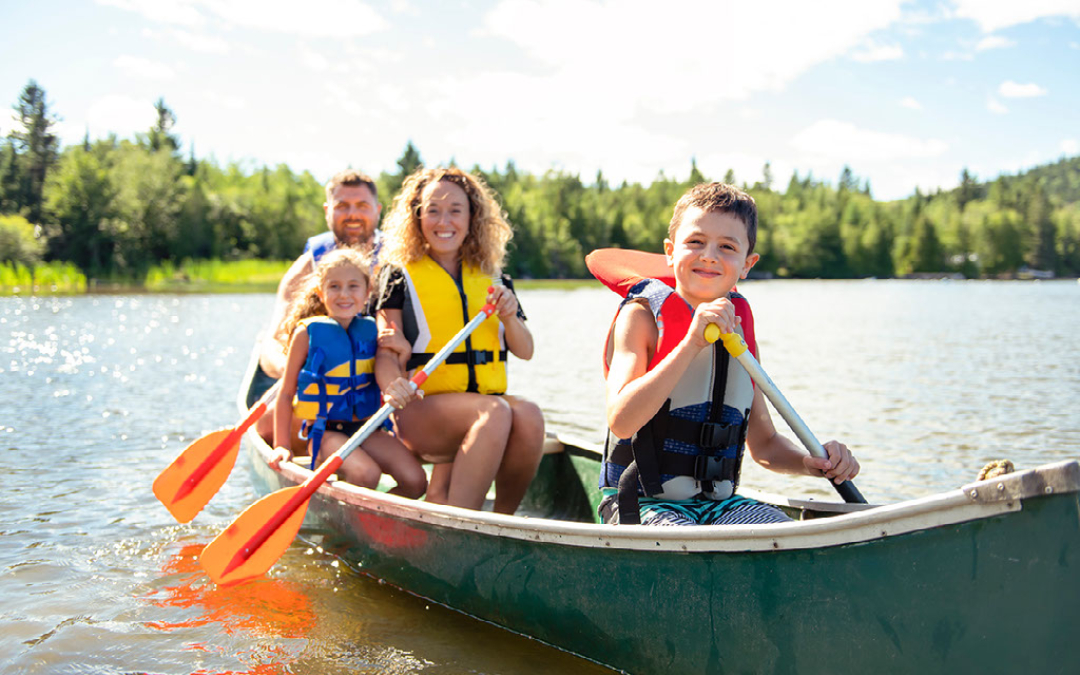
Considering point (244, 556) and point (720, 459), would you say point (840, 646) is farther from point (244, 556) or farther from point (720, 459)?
point (244, 556)

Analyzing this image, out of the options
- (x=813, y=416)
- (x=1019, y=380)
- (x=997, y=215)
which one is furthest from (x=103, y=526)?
(x=997, y=215)

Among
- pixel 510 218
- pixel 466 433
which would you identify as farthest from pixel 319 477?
pixel 510 218

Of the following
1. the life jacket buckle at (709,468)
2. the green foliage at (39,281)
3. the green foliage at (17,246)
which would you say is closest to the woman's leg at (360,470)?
the life jacket buckle at (709,468)

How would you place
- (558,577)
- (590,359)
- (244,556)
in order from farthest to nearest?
(590,359) → (244,556) → (558,577)

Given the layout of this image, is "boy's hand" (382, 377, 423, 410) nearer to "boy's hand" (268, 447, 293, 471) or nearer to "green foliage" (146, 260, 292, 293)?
"boy's hand" (268, 447, 293, 471)

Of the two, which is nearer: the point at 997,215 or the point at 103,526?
the point at 103,526

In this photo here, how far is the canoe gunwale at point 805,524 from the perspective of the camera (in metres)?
1.87

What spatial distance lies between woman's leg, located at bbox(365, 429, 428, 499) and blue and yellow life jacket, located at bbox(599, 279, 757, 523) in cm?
139

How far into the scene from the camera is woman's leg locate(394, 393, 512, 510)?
3.44 m

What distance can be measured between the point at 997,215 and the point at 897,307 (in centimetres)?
7164

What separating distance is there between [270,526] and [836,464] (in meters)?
2.18

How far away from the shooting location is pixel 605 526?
2.51 m

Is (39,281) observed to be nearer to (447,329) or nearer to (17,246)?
(17,246)

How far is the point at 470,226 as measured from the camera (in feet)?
12.6
